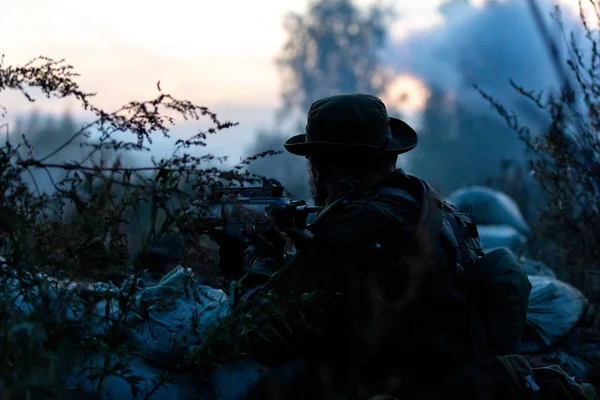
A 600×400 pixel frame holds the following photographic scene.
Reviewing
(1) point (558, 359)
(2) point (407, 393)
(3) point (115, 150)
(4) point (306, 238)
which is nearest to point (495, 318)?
(2) point (407, 393)

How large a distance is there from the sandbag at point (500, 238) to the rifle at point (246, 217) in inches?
161

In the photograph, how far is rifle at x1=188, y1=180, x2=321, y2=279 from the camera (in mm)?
2354

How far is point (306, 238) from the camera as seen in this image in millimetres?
2299

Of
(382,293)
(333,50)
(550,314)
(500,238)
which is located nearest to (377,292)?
(382,293)

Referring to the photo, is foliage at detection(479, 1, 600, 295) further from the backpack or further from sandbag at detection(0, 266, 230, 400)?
sandbag at detection(0, 266, 230, 400)

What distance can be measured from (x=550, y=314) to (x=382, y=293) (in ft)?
7.15

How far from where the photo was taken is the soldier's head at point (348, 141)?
249cm

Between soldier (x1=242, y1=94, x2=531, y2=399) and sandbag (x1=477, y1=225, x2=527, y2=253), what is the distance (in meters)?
4.21

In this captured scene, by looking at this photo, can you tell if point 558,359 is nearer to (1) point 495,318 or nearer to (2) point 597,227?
(2) point 597,227

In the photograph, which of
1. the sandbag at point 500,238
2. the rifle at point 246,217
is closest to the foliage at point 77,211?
the rifle at point 246,217

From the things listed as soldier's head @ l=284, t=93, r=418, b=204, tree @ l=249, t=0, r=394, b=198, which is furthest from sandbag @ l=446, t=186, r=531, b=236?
tree @ l=249, t=0, r=394, b=198

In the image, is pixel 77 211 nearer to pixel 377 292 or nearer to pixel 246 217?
pixel 246 217

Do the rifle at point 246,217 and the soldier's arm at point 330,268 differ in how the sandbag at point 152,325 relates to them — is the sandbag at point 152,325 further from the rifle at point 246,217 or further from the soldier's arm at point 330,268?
the soldier's arm at point 330,268

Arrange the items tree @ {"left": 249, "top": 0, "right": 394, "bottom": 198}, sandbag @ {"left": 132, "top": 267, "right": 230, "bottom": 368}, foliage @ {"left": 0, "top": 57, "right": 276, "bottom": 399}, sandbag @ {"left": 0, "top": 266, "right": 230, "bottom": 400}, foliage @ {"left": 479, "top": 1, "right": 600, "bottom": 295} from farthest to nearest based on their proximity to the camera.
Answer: tree @ {"left": 249, "top": 0, "right": 394, "bottom": 198} < foliage @ {"left": 479, "top": 1, "right": 600, "bottom": 295} < sandbag @ {"left": 132, "top": 267, "right": 230, "bottom": 368} < sandbag @ {"left": 0, "top": 266, "right": 230, "bottom": 400} < foliage @ {"left": 0, "top": 57, "right": 276, "bottom": 399}
